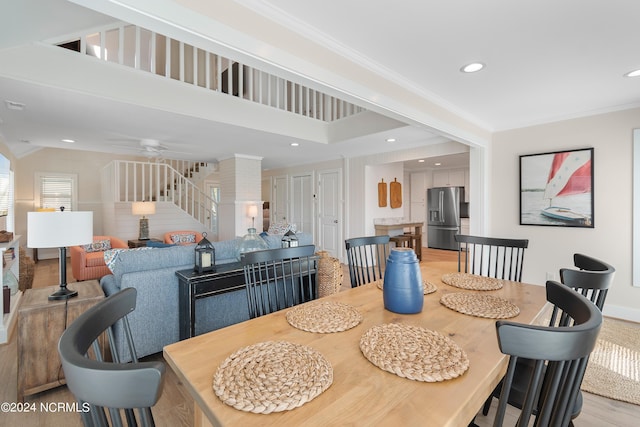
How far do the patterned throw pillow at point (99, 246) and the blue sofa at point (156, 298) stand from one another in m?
2.79

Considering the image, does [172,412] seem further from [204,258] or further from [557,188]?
[557,188]

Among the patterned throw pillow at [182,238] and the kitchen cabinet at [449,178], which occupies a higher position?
the kitchen cabinet at [449,178]

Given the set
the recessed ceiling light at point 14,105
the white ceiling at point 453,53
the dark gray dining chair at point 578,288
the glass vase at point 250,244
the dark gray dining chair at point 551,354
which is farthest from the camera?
the recessed ceiling light at point 14,105

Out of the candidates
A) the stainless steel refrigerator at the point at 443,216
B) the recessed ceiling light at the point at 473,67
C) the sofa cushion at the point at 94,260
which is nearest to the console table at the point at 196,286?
the recessed ceiling light at the point at 473,67

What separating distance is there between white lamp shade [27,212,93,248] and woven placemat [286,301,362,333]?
1.59 m

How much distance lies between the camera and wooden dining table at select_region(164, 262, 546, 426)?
0.70 m

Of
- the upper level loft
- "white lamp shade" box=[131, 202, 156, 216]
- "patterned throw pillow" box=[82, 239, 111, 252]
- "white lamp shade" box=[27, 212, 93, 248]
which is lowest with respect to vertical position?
"patterned throw pillow" box=[82, 239, 111, 252]

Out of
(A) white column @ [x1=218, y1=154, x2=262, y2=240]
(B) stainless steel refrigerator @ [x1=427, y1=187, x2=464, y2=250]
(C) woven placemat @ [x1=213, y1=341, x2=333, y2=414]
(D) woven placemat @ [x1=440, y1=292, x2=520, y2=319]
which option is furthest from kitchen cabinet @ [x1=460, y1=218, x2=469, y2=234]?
(C) woven placemat @ [x1=213, y1=341, x2=333, y2=414]

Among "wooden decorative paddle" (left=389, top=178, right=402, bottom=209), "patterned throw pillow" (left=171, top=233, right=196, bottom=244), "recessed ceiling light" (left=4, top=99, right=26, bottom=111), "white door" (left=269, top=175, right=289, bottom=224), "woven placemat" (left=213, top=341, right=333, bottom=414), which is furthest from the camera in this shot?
"white door" (left=269, top=175, right=289, bottom=224)

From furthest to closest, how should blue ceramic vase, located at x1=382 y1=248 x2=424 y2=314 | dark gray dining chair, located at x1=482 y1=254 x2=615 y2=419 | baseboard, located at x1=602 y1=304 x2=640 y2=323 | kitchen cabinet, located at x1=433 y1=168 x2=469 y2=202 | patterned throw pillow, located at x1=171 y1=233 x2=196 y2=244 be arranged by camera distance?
kitchen cabinet, located at x1=433 y1=168 x2=469 y2=202 → patterned throw pillow, located at x1=171 y1=233 x2=196 y2=244 → baseboard, located at x1=602 y1=304 x2=640 y2=323 → blue ceramic vase, located at x1=382 y1=248 x2=424 y2=314 → dark gray dining chair, located at x1=482 y1=254 x2=615 y2=419

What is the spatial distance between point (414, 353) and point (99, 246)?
18.6 ft

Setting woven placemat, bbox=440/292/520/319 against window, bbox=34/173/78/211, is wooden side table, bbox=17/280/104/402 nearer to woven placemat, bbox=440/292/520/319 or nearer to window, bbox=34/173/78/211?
woven placemat, bbox=440/292/520/319

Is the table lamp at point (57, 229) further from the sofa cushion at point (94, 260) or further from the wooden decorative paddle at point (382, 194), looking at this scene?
the wooden decorative paddle at point (382, 194)

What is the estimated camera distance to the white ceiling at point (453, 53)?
1.79m
